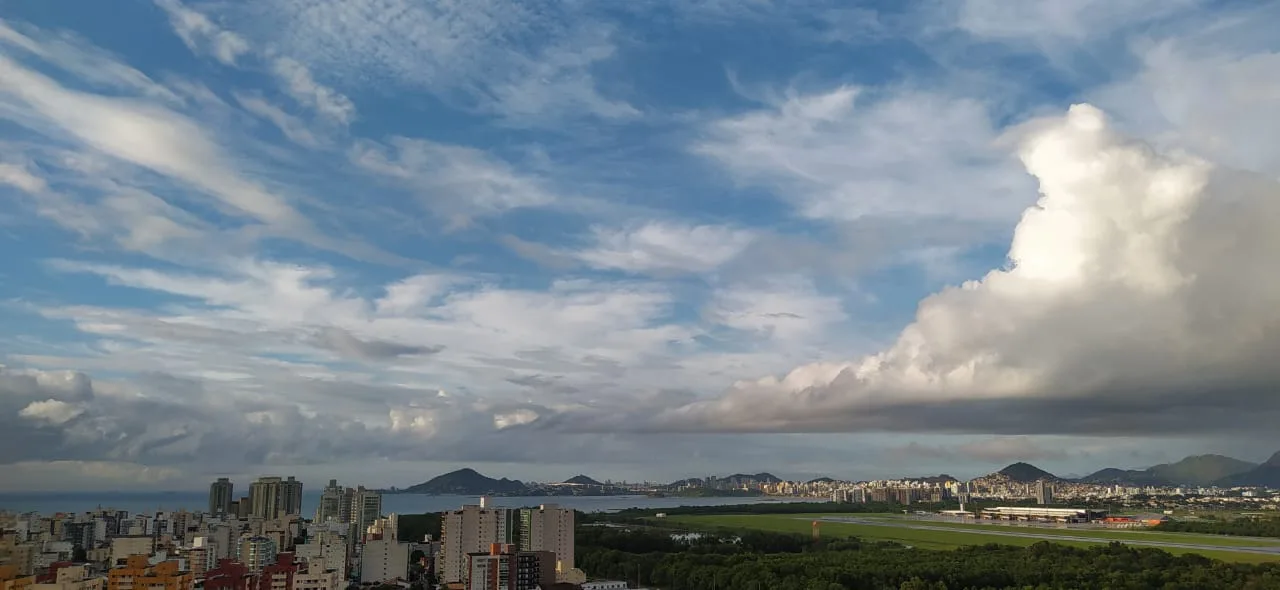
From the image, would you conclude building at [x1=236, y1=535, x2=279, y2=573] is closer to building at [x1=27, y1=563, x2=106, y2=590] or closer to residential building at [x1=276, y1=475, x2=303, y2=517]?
building at [x1=27, y1=563, x2=106, y2=590]

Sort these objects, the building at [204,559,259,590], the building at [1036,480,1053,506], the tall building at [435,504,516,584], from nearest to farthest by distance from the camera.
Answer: the building at [204,559,259,590] → the tall building at [435,504,516,584] → the building at [1036,480,1053,506]

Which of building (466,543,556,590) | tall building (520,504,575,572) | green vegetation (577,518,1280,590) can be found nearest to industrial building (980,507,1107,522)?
green vegetation (577,518,1280,590)

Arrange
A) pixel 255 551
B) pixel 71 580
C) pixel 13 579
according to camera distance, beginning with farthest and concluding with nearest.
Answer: pixel 255 551
pixel 71 580
pixel 13 579

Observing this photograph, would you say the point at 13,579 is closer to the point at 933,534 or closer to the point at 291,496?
the point at 291,496

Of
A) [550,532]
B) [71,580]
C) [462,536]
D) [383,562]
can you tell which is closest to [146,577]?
[71,580]

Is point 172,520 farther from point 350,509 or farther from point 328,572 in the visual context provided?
point 328,572

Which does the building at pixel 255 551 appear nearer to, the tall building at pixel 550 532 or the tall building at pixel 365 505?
the tall building at pixel 550 532
